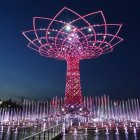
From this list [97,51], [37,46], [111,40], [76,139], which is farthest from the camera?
[97,51]

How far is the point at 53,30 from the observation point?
844 inches

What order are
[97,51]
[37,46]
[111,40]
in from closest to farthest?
[111,40] < [37,46] < [97,51]

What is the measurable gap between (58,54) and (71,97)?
6.04 metres

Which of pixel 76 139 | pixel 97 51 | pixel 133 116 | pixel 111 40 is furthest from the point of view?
pixel 133 116

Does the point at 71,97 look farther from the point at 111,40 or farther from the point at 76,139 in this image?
the point at 76,139

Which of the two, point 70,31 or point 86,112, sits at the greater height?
point 70,31

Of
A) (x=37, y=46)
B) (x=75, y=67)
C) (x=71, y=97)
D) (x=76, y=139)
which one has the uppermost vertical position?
(x=37, y=46)

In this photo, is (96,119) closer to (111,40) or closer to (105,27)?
(111,40)

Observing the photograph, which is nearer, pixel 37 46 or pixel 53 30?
pixel 53 30

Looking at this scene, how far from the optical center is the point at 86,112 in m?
31.8

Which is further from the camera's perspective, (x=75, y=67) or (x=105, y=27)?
(x=75, y=67)

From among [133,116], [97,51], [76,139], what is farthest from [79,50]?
[133,116]

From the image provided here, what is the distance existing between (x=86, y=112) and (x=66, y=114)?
3.28 meters

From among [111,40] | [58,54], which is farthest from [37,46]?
[111,40]
